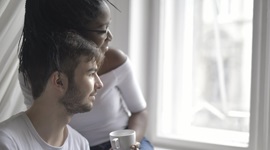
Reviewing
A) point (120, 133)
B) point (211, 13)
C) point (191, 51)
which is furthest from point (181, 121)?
point (120, 133)

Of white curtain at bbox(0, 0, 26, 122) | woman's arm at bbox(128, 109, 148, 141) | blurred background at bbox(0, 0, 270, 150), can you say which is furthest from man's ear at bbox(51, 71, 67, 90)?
blurred background at bbox(0, 0, 270, 150)

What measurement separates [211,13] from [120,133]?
0.86 meters

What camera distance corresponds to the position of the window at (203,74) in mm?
1670

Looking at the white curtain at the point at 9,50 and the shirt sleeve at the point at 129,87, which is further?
the shirt sleeve at the point at 129,87

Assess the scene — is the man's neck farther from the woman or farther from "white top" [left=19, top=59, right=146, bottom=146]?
"white top" [left=19, top=59, right=146, bottom=146]

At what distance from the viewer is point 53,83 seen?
1011 mm

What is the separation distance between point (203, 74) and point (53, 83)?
937 mm

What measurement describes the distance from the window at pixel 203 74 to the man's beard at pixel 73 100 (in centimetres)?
76

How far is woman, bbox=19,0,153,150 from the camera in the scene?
1.06m

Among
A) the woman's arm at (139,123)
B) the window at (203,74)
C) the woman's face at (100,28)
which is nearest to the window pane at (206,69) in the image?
the window at (203,74)

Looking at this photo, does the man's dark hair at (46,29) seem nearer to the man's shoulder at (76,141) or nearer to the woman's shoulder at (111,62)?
the man's shoulder at (76,141)

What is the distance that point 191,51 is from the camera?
5.89 feet

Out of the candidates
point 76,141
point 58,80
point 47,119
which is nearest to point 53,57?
point 58,80

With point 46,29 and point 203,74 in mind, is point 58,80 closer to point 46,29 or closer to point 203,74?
point 46,29
